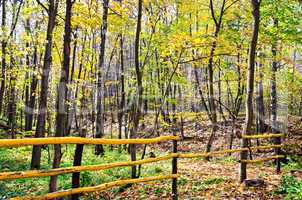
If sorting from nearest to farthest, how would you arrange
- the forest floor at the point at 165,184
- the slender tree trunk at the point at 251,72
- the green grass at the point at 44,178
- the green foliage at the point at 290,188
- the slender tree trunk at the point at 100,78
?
the green foliage at the point at 290,188 < the forest floor at the point at 165,184 < the slender tree trunk at the point at 251,72 < the green grass at the point at 44,178 < the slender tree trunk at the point at 100,78

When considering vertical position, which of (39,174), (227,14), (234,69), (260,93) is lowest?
(39,174)

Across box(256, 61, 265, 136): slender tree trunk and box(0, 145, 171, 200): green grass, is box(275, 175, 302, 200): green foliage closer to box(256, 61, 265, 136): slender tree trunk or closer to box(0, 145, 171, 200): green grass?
box(0, 145, 171, 200): green grass

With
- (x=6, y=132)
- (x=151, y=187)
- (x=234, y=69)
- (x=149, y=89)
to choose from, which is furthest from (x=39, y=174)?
(x=149, y=89)

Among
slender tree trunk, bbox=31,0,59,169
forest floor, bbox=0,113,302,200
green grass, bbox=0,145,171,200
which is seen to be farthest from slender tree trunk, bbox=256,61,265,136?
slender tree trunk, bbox=31,0,59,169

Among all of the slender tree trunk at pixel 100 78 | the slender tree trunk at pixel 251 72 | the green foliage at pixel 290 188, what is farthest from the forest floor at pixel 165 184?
the slender tree trunk at pixel 100 78

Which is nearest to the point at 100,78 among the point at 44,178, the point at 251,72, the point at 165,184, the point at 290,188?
the point at 44,178

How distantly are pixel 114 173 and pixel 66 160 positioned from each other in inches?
174

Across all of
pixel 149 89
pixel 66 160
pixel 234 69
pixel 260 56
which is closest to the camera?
pixel 66 160

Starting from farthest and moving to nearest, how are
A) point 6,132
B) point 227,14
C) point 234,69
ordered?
point 6,132 → point 234,69 → point 227,14

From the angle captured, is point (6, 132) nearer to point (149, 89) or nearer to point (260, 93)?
point (149, 89)

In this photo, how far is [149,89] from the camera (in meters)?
26.6

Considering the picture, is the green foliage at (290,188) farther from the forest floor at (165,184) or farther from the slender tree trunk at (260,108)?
the slender tree trunk at (260,108)

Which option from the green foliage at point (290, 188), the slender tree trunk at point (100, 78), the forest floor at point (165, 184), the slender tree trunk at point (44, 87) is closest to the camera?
the green foliage at point (290, 188)

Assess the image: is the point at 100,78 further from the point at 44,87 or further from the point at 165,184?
the point at 165,184
